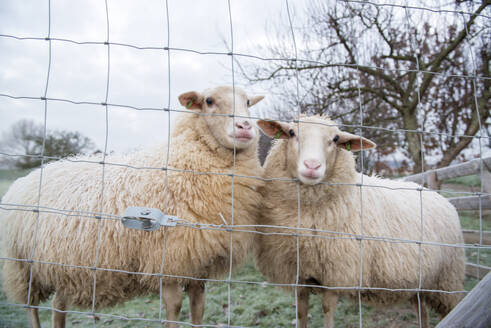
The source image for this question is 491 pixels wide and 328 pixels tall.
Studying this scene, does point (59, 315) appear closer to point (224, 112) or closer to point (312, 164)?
point (224, 112)

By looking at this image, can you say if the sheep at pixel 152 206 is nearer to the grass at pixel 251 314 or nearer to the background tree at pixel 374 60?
the grass at pixel 251 314

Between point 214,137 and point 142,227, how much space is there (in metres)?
1.14

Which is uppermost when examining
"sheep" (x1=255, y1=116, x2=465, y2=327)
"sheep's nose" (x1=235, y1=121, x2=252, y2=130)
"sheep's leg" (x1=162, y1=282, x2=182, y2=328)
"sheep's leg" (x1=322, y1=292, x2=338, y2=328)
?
"sheep's nose" (x1=235, y1=121, x2=252, y2=130)

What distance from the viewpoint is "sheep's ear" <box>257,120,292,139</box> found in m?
2.76

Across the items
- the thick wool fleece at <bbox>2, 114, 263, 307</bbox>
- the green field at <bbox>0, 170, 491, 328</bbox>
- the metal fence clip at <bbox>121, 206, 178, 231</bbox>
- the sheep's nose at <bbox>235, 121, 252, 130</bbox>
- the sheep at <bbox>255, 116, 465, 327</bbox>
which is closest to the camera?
the metal fence clip at <bbox>121, 206, 178, 231</bbox>

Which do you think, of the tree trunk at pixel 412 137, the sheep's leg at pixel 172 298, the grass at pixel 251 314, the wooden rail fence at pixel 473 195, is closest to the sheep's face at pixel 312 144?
the sheep's leg at pixel 172 298

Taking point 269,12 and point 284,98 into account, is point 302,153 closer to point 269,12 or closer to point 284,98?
point 284,98

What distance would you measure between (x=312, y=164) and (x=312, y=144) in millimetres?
258

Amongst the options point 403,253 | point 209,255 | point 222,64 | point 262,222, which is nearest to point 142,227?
point 209,255

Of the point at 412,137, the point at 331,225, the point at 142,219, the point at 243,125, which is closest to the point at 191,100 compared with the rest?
the point at 243,125

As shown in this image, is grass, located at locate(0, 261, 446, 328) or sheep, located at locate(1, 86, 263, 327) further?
grass, located at locate(0, 261, 446, 328)

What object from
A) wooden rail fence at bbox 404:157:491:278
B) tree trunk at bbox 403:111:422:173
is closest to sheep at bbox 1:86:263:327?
wooden rail fence at bbox 404:157:491:278

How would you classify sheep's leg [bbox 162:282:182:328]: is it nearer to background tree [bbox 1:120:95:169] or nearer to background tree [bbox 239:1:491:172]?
background tree [bbox 1:120:95:169]

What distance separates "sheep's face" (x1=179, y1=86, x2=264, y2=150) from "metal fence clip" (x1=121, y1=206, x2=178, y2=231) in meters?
0.95
